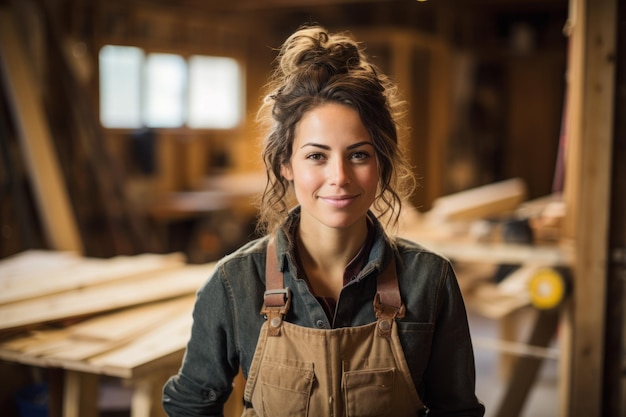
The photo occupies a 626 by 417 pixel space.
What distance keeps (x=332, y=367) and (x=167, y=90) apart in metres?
6.37

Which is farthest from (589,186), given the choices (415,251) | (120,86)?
(120,86)

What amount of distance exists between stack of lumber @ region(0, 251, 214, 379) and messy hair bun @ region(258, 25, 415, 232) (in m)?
0.88

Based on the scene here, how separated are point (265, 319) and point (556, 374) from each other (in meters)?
A: 3.99

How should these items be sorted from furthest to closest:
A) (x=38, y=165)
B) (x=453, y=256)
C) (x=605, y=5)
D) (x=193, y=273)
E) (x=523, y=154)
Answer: (x=523, y=154) < (x=38, y=165) < (x=453, y=256) < (x=193, y=273) < (x=605, y=5)

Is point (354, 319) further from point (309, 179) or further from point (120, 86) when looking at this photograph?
point (120, 86)

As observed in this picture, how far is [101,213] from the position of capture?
258 inches

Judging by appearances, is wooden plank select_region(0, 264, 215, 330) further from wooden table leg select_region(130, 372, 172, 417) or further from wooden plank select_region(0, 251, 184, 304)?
wooden table leg select_region(130, 372, 172, 417)

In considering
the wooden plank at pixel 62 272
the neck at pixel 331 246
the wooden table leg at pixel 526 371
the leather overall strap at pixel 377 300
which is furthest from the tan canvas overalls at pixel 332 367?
the wooden table leg at pixel 526 371

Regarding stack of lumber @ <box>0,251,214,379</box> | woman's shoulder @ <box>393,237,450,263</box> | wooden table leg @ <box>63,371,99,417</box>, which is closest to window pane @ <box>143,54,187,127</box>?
stack of lumber @ <box>0,251,214,379</box>

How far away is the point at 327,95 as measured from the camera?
5.71 ft

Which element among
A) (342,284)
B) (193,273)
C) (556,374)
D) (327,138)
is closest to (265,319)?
(342,284)

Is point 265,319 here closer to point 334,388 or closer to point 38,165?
point 334,388

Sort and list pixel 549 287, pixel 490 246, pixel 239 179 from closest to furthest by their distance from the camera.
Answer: pixel 549 287, pixel 490 246, pixel 239 179

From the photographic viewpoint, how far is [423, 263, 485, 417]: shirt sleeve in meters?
1.82
